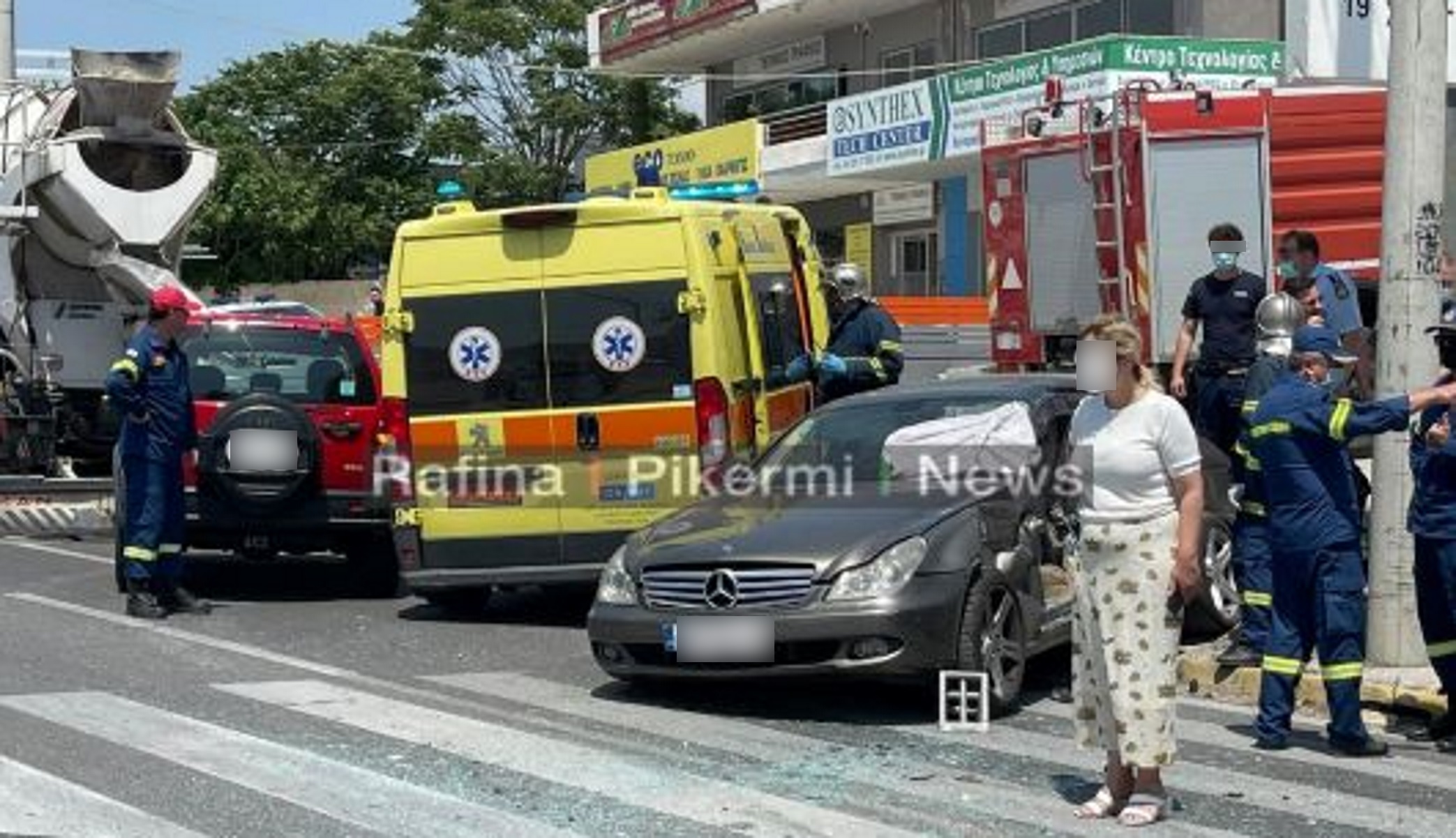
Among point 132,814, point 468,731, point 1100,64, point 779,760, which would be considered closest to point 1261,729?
point 779,760

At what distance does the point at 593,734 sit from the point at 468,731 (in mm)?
508

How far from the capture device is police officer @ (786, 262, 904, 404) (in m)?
11.5

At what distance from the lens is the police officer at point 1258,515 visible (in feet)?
27.0

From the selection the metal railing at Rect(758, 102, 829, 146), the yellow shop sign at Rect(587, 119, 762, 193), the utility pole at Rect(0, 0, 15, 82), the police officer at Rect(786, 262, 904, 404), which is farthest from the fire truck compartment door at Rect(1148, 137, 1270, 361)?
the yellow shop sign at Rect(587, 119, 762, 193)

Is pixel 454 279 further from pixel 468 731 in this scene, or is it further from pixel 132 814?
pixel 132 814

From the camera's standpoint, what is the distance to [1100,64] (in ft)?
72.6

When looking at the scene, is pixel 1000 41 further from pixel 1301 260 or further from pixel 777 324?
pixel 1301 260

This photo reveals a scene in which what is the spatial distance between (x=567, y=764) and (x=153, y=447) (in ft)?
15.1

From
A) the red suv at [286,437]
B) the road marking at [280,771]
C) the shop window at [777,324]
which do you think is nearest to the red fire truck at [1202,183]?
the shop window at [777,324]

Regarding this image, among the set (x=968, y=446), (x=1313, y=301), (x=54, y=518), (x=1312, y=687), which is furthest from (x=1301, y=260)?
(x=54, y=518)

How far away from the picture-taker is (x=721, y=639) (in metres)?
7.75

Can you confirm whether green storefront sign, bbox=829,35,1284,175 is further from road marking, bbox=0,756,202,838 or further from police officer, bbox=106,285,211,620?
road marking, bbox=0,756,202,838

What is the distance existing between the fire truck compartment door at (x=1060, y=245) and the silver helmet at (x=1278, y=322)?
595 cm

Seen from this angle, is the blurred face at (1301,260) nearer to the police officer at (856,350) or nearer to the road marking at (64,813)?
the police officer at (856,350)
